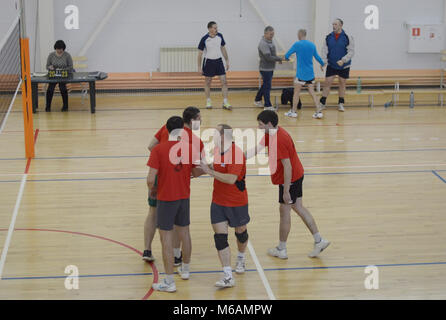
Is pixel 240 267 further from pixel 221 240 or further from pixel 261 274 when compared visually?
pixel 221 240

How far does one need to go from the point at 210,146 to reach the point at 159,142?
562 cm

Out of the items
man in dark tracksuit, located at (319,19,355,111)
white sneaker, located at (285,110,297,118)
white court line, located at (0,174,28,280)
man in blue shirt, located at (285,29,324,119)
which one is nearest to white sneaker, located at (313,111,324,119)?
man in blue shirt, located at (285,29,324,119)

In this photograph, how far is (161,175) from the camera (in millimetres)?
6492

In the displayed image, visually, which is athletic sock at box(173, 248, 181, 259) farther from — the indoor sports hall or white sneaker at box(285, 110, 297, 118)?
white sneaker at box(285, 110, 297, 118)

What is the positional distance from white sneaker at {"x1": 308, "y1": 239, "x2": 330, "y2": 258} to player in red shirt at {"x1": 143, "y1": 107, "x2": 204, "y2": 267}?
153 cm

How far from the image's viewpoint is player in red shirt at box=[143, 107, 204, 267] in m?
6.92

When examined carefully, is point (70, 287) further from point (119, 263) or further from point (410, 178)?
point (410, 178)

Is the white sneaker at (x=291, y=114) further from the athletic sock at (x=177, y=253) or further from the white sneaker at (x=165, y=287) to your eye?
the white sneaker at (x=165, y=287)

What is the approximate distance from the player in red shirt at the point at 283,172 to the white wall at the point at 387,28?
12.6 m

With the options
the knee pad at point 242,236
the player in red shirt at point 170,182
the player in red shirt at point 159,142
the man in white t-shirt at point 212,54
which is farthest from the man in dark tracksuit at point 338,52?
the player in red shirt at point 170,182

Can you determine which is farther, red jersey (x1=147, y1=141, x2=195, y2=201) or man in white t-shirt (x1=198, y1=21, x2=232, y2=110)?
man in white t-shirt (x1=198, y1=21, x2=232, y2=110)

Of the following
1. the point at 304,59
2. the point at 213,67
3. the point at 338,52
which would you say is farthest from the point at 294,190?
the point at 213,67

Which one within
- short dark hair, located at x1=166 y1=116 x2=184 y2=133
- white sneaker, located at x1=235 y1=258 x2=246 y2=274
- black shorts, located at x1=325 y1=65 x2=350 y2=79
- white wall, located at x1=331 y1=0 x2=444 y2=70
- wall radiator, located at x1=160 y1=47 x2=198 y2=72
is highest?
white wall, located at x1=331 y1=0 x2=444 y2=70
